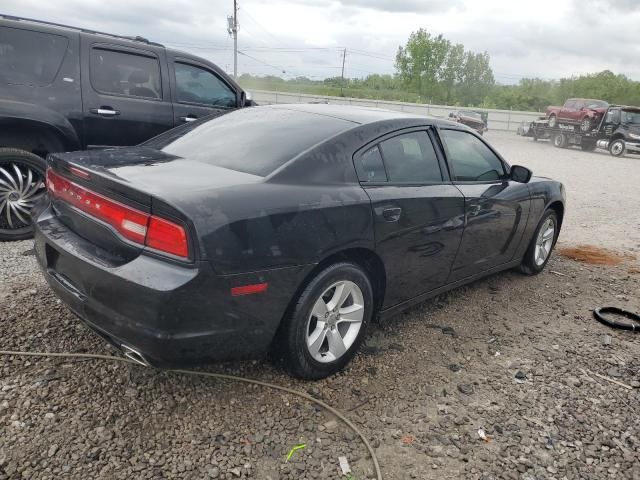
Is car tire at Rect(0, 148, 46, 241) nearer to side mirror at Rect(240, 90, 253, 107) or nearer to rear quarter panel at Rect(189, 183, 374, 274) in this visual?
side mirror at Rect(240, 90, 253, 107)

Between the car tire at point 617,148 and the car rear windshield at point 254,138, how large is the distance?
21.5 meters

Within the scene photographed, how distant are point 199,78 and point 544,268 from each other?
442cm

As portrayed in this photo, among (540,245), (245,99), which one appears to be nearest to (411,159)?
(540,245)

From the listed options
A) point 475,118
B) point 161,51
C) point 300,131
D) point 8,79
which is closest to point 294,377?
point 300,131

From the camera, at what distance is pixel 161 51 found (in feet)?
18.1

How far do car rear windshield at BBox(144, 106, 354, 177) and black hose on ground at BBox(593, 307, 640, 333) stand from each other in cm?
263

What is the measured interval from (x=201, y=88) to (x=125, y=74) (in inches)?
36.7

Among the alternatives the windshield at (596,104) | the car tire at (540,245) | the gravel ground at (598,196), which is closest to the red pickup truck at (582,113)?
the windshield at (596,104)

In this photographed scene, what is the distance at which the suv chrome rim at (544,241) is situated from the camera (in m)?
4.79

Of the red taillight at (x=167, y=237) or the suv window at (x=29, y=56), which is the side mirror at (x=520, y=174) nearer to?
the red taillight at (x=167, y=237)

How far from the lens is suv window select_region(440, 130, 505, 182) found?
3605 mm

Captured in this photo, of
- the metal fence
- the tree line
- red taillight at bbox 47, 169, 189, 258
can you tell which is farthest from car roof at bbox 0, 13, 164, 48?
the tree line

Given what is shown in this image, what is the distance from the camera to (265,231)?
7.64 ft

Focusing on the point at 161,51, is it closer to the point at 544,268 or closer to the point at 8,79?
the point at 8,79
